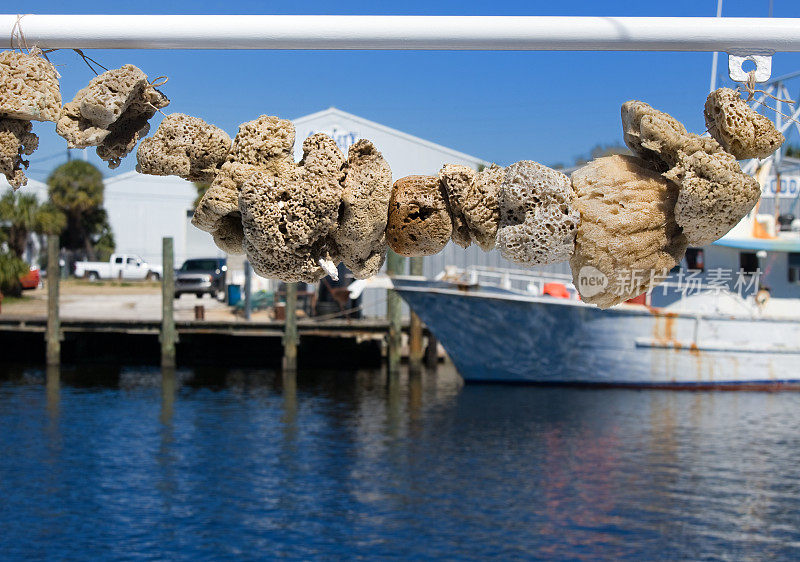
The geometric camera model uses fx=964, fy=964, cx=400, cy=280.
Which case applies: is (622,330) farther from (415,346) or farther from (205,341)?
(205,341)

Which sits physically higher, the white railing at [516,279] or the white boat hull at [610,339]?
the white railing at [516,279]

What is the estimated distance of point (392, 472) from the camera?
62.3 ft

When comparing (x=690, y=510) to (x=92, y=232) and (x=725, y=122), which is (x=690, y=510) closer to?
(x=725, y=122)

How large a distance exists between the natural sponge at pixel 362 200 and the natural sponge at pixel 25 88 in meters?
0.84

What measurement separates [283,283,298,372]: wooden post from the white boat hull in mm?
2918

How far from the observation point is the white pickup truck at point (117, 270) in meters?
47.6

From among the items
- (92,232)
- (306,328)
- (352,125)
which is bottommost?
(306,328)

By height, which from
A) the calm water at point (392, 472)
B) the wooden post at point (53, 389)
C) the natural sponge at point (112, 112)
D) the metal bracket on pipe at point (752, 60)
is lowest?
the calm water at point (392, 472)

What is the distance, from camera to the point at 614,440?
2203 cm

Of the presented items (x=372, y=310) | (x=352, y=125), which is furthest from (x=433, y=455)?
(x=352, y=125)

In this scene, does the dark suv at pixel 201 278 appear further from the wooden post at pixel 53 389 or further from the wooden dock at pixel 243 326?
the wooden post at pixel 53 389

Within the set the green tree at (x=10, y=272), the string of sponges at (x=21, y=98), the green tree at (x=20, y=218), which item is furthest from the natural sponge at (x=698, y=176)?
the green tree at (x=20, y=218)

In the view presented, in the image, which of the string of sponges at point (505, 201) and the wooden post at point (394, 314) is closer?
the string of sponges at point (505, 201)

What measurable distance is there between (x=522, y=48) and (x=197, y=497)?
15.9 metres
